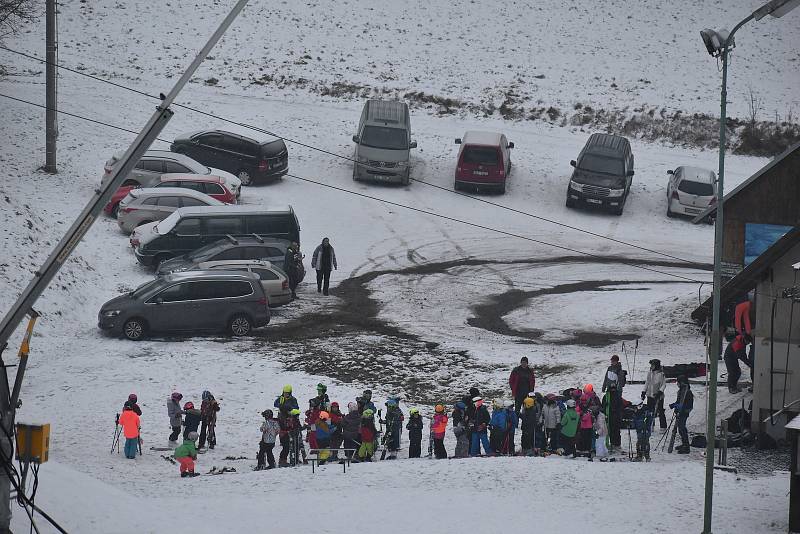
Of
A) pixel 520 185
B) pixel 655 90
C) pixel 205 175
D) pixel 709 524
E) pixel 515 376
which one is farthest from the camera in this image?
pixel 655 90

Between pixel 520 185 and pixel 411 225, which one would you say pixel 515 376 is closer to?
pixel 411 225

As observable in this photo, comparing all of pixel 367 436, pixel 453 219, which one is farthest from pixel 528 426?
pixel 453 219

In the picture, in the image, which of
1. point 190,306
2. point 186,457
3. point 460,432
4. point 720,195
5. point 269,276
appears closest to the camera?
point 720,195

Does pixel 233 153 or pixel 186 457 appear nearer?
pixel 186 457

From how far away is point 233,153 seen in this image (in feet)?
120

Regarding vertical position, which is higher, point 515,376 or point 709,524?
point 515,376

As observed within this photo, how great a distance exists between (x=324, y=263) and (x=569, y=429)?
34.7ft

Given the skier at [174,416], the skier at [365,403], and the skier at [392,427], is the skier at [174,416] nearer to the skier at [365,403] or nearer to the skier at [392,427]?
the skier at [365,403]

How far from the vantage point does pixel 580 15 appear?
→ 55.0 m

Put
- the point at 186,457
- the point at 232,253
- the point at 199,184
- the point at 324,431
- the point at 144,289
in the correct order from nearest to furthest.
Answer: the point at 186,457 < the point at 324,431 < the point at 144,289 < the point at 232,253 < the point at 199,184

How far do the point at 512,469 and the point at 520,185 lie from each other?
70.7ft

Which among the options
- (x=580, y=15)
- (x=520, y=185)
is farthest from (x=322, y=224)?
(x=580, y=15)

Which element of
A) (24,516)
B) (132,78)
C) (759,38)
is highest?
(759,38)

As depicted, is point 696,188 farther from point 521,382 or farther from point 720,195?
point 720,195
